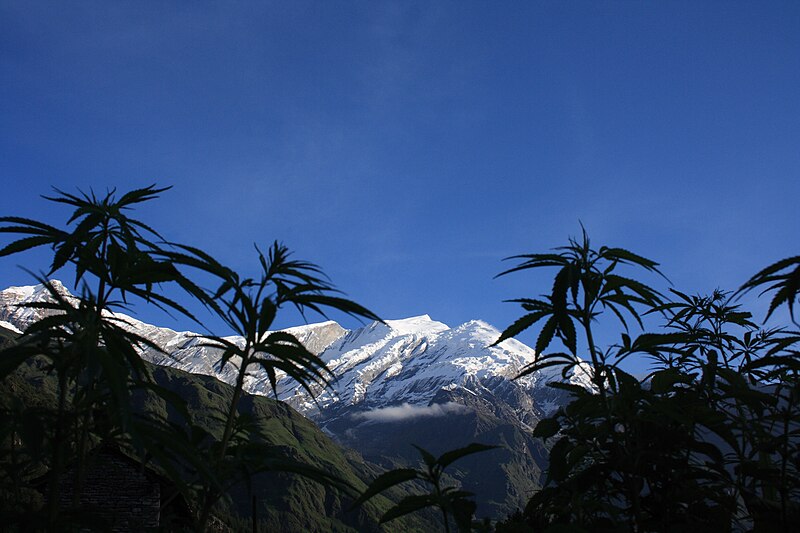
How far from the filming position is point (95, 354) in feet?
6.06

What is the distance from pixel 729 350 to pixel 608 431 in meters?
2.41

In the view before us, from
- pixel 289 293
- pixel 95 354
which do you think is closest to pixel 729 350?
pixel 289 293

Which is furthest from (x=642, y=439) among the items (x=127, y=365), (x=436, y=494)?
(x=127, y=365)

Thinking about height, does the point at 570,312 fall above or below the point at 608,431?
above

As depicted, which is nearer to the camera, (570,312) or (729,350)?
(570,312)

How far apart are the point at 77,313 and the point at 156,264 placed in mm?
554

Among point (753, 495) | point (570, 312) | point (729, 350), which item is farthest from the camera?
point (729, 350)

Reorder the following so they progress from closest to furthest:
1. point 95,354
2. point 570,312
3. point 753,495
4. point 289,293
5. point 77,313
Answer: point 95,354 < point 77,313 < point 289,293 < point 753,495 < point 570,312

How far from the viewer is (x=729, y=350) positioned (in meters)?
4.92

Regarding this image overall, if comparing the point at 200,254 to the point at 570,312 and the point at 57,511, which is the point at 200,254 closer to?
the point at 57,511

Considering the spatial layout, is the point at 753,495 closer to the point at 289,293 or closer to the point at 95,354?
the point at 289,293

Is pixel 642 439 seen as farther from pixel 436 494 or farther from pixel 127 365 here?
pixel 127 365

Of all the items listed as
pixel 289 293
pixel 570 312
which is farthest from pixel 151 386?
pixel 570 312

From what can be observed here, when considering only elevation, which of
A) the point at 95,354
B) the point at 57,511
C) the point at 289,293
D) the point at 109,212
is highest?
the point at 109,212
